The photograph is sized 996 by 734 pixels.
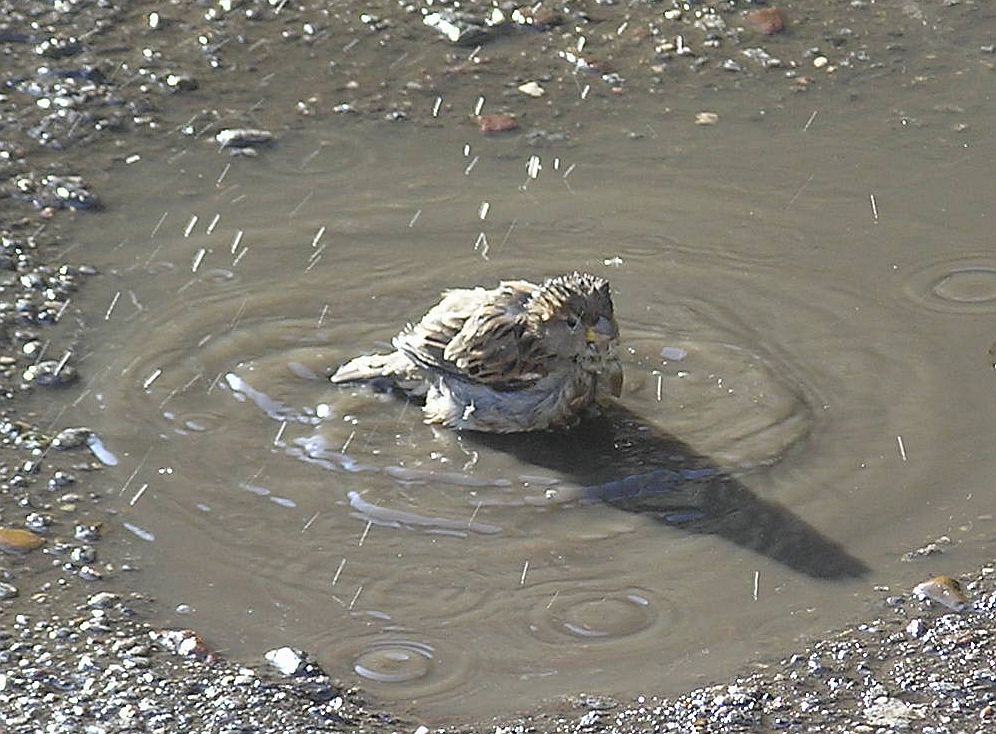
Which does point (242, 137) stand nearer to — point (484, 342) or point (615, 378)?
point (484, 342)

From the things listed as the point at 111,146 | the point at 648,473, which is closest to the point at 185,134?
the point at 111,146

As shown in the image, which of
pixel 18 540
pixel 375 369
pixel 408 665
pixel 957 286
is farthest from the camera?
pixel 957 286

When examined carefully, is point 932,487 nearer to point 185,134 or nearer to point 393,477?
point 393,477

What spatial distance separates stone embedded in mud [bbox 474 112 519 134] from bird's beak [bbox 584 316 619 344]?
2693mm

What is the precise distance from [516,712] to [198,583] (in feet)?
4.30

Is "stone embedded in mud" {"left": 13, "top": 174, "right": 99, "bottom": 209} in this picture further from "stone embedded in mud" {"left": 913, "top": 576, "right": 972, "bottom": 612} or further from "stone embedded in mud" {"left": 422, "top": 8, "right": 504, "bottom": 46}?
"stone embedded in mud" {"left": 913, "top": 576, "right": 972, "bottom": 612}

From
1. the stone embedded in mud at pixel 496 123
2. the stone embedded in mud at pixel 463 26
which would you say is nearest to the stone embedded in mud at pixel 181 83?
the stone embedded in mud at pixel 463 26

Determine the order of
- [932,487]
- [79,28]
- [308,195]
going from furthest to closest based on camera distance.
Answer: [79,28], [308,195], [932,487]

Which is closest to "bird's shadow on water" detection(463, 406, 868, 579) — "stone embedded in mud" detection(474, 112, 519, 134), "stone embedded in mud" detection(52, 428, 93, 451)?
"stone embedded in mud" detection(52, 428, 93, 451)

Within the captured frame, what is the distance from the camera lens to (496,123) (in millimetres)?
9758

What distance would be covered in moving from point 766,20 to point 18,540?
5883 millimetres

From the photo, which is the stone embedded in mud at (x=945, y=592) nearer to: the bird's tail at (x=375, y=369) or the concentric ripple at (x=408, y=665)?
the concentric ripple at (x=408, y=665)

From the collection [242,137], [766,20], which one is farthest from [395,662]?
[766,20]

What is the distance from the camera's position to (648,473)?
6.98 m
